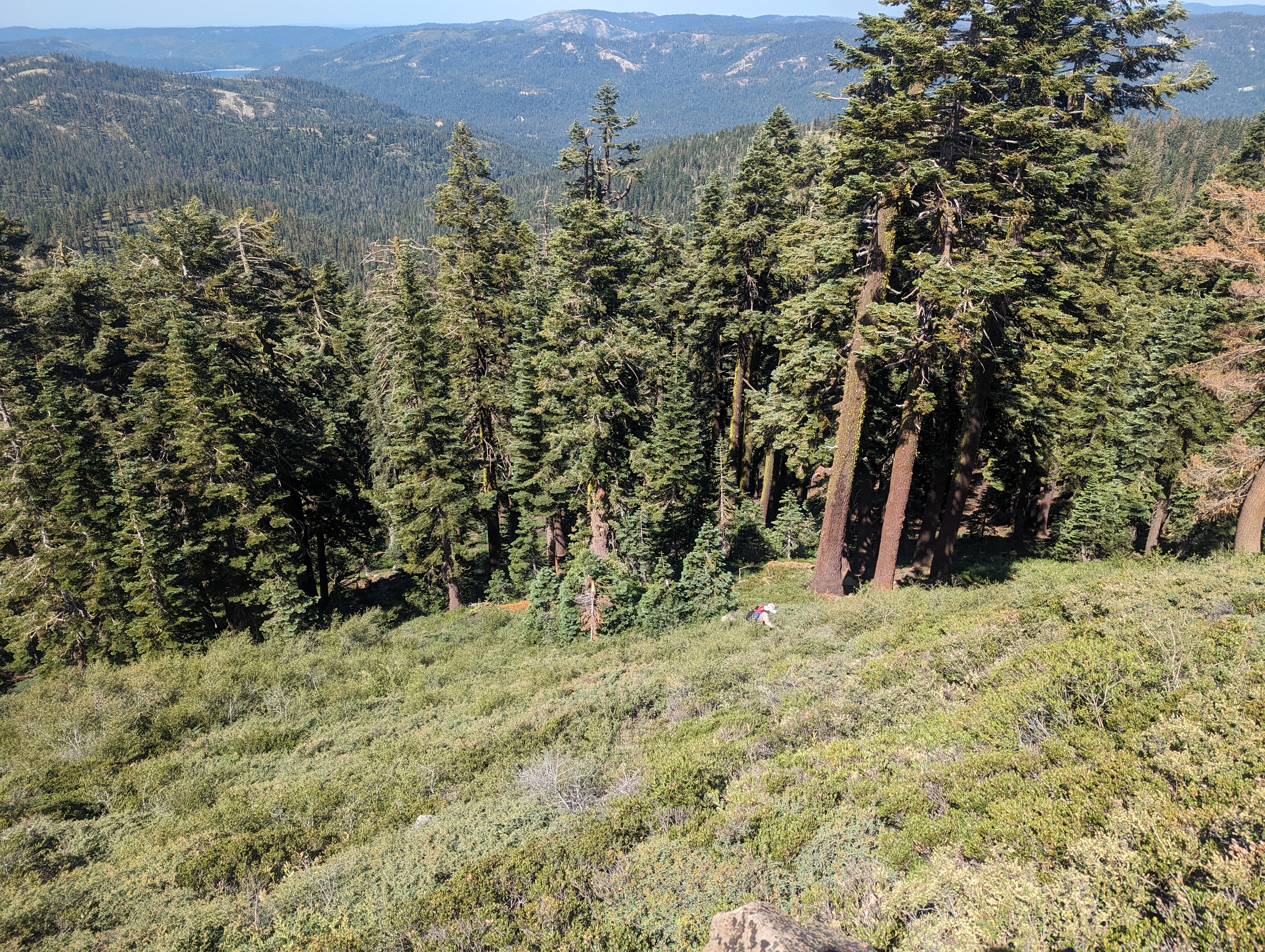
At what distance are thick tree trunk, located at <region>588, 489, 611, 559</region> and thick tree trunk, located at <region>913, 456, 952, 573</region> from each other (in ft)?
33.3

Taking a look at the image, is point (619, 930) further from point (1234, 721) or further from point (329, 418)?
point (329, 418)

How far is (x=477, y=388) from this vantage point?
78.0ft

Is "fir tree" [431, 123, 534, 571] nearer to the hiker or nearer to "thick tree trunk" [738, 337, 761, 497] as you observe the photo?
"thick tree trunk" [738, 337, 761, 497]

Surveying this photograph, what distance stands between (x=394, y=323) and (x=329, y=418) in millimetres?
6037

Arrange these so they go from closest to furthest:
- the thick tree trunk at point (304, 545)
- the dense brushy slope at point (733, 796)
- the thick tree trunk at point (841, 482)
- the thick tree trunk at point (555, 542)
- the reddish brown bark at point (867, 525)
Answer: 1. the dense brushy slope at point (733, 796)
2. the thick tree trunk at point (841, 482)
3. the reddish brown bark at point (867, 525)
4. the thick tree trunk at point (304, 545)
5. the thick tree trunk at point (555, 542)

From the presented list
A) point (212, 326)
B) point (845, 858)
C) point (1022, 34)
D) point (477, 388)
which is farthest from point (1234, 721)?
point (212, 326)

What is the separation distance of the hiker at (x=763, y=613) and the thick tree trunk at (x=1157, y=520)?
51.1ft

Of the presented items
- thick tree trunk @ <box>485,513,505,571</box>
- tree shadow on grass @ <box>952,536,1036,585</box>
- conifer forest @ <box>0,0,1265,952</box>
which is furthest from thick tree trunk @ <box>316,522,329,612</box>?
tree shadow on grass @ <box>952,536,1036,585</box>

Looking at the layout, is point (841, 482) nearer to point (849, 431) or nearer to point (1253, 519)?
point (849, 431)

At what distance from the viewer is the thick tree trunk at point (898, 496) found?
14.7 meters

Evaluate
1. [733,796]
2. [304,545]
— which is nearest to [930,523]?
[733,796]

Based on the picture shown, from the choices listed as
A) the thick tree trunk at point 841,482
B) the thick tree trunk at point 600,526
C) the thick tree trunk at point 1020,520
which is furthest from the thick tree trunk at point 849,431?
the thick tree trunk at point 1020,520

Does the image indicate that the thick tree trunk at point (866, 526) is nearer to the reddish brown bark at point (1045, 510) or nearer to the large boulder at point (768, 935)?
the reddish brown bark at point (1045, 510)

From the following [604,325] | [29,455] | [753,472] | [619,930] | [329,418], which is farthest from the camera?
Answer: [753,472]
